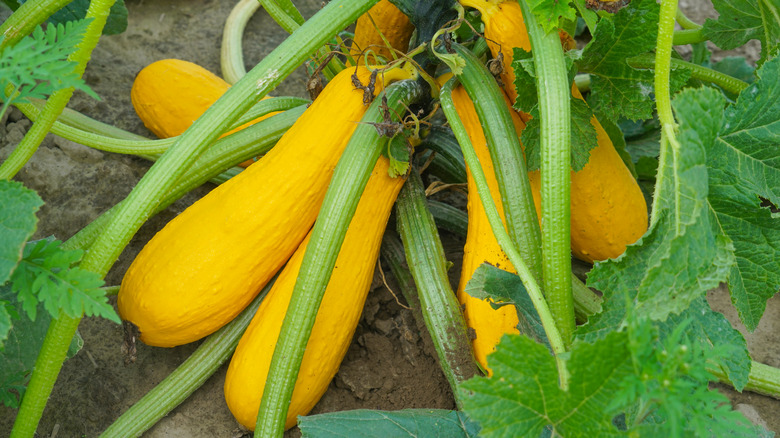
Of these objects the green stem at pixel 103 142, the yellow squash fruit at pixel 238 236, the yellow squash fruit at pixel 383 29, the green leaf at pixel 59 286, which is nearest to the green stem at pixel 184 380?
the yellow squash fruit at pixel 238 236

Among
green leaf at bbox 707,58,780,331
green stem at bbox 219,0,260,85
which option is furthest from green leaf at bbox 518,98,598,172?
green stem at bbox 219,0,260,85

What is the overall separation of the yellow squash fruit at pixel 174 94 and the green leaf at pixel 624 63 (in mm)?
914

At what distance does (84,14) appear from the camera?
6.41 ft

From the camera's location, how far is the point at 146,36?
94.7 inches

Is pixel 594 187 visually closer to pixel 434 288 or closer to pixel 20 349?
pixel 434 288

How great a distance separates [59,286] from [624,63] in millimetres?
1080

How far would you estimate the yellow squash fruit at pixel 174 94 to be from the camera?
1.88 metres

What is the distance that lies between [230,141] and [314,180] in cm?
29

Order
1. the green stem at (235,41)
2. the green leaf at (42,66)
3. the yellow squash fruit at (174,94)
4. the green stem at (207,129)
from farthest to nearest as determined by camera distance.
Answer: the green stem at (235,41) < the yellow squash fruit at (174,94) < the green stem at (207,129) < the green leaf at (42,66)

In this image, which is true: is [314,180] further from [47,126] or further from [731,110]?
[731,110]

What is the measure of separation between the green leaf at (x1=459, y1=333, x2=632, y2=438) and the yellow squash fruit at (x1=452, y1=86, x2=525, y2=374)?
485 millimetres

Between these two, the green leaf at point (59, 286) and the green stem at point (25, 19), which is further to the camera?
the green stem at point (25, 19)

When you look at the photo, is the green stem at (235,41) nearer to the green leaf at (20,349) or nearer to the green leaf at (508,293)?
the green leaf at (20,349)

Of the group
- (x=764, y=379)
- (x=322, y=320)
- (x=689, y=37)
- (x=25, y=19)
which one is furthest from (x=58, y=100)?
(x=764, y=379)
